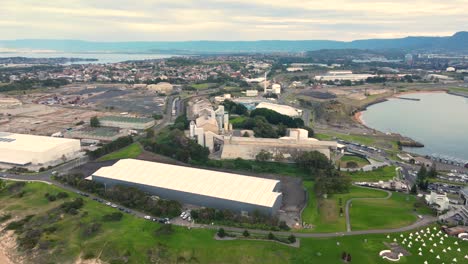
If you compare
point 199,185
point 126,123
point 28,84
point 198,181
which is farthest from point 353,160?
point 28,84

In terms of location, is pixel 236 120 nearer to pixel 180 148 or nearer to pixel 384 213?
pixel 180 148

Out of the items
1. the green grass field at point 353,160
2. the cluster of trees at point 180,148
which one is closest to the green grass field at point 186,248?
the cluster of trees at point 180,148

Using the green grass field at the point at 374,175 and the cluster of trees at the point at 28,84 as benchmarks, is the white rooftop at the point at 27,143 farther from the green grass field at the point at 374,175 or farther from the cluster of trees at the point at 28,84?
the cluster of trees at the point at 28,84

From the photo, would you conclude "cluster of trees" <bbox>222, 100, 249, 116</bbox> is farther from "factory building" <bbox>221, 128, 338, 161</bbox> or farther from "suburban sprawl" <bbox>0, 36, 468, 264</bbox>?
"factory building" <bbox>221, 128, 338, 161</bbox>

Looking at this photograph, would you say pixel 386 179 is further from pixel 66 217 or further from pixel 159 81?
pixel 159 81

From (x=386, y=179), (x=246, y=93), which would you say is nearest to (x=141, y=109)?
(x=246, y=93)

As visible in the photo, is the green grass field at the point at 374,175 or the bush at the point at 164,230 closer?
the bush at the point at 164,230
